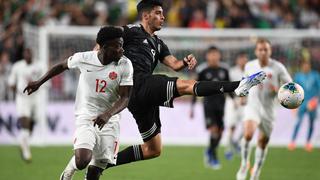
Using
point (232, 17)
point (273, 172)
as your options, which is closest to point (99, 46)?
point (273, 172)

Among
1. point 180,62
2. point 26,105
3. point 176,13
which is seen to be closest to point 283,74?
point 180,62

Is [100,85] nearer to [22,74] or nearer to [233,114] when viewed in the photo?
[22,74]

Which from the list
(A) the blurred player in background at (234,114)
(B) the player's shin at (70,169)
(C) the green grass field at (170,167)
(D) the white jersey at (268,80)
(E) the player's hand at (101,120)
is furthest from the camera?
(A) the blurred player in background at (234,114)

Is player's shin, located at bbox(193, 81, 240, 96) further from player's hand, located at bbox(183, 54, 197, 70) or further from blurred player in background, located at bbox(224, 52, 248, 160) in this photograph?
blurred player in background, located at bbox(224, 52, 248, 160)

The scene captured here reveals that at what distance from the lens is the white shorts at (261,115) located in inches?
521

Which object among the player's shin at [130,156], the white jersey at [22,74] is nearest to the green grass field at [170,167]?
the white jersey at [22,74]

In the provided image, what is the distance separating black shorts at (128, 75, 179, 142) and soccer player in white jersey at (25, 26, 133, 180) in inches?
31.3

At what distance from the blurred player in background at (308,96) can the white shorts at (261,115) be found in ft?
→ 27.1

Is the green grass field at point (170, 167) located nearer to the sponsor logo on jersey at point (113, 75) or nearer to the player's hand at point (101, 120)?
the sponsor logo on jersey at point (113, 75)

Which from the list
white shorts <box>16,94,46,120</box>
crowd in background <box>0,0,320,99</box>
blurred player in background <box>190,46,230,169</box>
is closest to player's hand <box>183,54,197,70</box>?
blurred player in background <box>190,46,230,169</box>

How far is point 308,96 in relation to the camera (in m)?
21.8

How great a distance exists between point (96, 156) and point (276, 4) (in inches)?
735

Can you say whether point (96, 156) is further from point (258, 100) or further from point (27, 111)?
point (27, 111)

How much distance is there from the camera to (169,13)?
2614 centimetres
